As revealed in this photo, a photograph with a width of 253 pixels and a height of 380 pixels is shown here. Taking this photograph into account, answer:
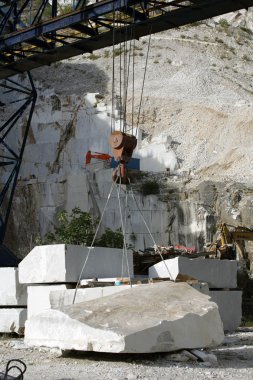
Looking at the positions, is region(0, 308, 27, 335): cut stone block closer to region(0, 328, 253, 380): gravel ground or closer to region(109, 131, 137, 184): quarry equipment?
region(0, 328, 253, 380): gravel ground

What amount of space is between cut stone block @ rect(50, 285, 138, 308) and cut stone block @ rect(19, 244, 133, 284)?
71cm

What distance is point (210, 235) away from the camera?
2995 centimetres

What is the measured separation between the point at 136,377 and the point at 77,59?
141ft

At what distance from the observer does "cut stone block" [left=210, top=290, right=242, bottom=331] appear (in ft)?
52.0

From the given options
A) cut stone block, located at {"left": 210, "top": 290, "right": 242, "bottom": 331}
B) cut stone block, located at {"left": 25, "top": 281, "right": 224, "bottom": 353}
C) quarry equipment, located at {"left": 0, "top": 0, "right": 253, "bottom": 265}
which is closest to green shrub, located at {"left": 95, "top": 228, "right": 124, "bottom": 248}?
quarry equipment, located at {"left": 0, "top": 0, "right": 253, "bottom": 265}

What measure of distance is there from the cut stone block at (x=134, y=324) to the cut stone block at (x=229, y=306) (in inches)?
207

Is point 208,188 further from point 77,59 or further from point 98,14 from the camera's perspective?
point 77,59

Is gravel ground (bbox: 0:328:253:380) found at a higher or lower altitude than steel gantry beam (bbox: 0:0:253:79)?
lower

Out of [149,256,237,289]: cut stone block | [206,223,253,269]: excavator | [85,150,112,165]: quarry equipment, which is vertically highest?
[85,150,112,165]: quarry equipment

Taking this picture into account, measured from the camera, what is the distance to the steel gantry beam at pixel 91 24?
18.0 m

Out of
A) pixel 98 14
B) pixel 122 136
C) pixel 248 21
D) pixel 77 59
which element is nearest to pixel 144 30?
pixel 98 14

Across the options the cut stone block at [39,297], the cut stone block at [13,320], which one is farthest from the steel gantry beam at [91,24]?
the cut stone block at [13,320]

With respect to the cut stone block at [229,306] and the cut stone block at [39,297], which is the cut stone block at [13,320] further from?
the cut stone block at [229,306]

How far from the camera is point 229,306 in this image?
16.2m
